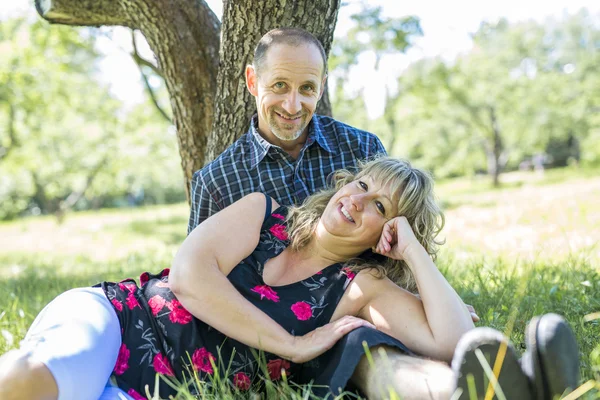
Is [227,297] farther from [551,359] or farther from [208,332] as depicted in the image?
[551,359]

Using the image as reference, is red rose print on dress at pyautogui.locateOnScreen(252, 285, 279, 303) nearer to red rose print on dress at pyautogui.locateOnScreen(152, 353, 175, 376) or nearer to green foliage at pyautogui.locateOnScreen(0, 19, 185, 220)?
red rose print on dress at pyautogui.locateOnScreen(152, 353, 175, 376)

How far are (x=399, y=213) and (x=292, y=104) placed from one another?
36.7 inches

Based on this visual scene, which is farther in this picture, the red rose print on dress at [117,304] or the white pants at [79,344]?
the red rose print on dress at [117,304]

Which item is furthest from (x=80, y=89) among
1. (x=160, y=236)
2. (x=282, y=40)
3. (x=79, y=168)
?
(x=282, y=40)

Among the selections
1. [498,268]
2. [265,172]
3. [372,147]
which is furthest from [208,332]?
[498,268]

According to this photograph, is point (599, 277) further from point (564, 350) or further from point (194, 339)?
point (194, 339)

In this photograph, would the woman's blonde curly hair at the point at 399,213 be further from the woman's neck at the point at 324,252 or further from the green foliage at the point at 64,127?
the green foliage at the point at 64,127

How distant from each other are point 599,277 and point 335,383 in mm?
2617

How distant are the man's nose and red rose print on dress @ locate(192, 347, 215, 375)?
4.60ft

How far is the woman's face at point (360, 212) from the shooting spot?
253cm

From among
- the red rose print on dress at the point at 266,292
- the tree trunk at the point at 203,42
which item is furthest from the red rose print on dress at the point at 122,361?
the tree trunk at the point at 203,42

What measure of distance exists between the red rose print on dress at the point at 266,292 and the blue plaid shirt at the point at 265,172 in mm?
757

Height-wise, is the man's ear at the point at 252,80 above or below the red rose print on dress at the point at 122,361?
above

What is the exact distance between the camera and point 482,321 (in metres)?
3.20
